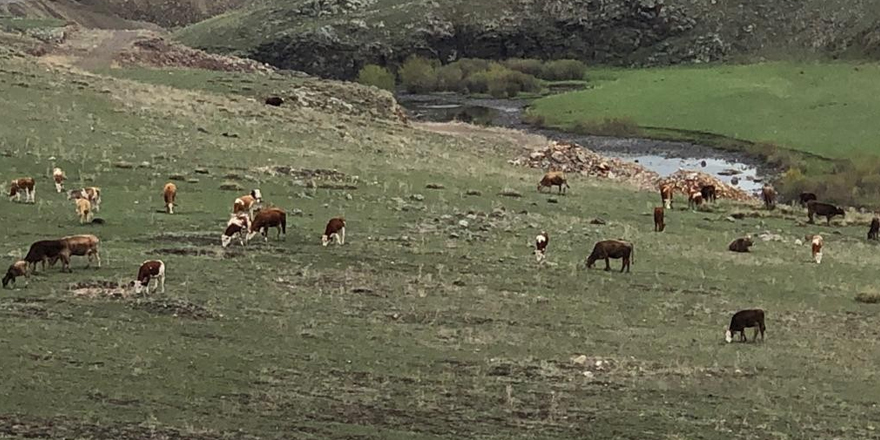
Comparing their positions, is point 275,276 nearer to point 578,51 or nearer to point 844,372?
point 844,372

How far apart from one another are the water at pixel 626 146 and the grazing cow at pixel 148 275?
45.2 m

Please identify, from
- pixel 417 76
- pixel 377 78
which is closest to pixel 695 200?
pixel 377 78

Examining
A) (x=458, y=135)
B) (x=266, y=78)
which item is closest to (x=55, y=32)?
(x=266, y=78)

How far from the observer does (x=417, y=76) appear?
12581 centimetres

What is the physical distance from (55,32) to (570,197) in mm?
57282

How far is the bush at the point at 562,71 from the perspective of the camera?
421 ft

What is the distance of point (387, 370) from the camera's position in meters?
18.4

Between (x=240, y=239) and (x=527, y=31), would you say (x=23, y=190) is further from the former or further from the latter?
(x=527, y=31)

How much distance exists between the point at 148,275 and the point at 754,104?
3080 inches

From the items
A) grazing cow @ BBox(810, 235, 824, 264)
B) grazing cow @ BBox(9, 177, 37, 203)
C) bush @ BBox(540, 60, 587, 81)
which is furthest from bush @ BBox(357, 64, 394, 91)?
grazing cow @ BBox(9, 177, 37, 203)

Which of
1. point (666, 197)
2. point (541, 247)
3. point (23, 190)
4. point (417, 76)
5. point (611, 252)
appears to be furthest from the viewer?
point (417, 76)

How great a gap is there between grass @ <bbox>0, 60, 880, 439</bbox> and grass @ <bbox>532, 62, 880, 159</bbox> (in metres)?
38.3

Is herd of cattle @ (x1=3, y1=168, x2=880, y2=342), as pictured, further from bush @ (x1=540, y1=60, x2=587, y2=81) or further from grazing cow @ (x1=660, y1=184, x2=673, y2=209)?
bush @ (x1=540, y1=60, x2=587, y2=81)

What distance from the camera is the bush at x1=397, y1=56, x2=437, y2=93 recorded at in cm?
12381
